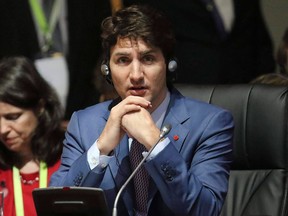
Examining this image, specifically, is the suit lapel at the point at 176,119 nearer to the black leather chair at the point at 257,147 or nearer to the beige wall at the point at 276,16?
the black leather chair at the point at 257,147

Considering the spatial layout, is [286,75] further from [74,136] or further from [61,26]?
[61,26]

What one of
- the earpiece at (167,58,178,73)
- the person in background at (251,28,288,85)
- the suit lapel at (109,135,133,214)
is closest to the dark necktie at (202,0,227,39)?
the person in background at (251,28,288,85)

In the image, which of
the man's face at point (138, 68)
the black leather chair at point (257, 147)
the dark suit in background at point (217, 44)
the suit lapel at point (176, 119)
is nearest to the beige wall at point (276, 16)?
the dark suit in background at point (217, 44)

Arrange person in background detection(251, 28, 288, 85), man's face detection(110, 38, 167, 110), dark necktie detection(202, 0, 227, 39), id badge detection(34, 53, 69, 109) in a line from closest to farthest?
1. man's face detection(110, 38, 167, 110)
2. person in background detection(251, 28, 288, 85)
3. dark necktie detection(202, 0, 227, 39)
4. id badge detection(34, 53, 69, 109)

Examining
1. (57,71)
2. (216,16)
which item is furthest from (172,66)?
(57,71)

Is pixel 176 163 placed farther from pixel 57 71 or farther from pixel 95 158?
pixel 57 71

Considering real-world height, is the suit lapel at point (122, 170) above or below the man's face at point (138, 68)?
below

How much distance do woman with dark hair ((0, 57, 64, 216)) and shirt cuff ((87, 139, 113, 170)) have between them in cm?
92

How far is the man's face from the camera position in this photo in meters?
2.90

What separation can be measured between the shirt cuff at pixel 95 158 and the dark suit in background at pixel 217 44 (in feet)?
6.70

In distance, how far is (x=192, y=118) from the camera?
9.88ft

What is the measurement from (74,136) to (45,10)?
2.24 m

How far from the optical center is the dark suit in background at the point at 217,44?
4.79 meters

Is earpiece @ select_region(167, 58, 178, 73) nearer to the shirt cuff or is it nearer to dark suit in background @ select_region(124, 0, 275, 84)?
the shirt cuff
